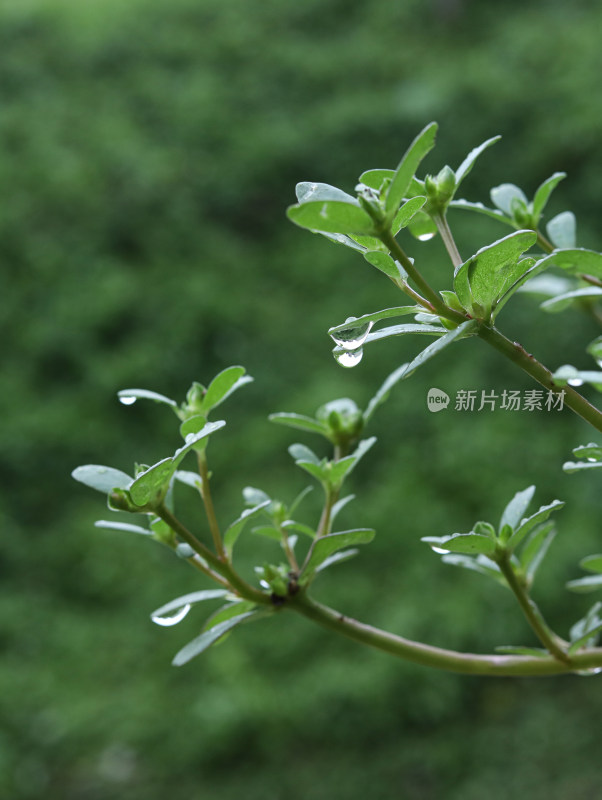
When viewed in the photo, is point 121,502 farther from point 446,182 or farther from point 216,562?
point 446,182

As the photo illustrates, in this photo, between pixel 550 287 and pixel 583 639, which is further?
pixel 550 287

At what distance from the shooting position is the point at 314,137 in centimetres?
182

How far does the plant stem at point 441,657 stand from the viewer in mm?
362

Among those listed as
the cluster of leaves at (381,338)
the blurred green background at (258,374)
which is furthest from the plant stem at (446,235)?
the blurred green background at (258,374)

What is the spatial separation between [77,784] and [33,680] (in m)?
0.18

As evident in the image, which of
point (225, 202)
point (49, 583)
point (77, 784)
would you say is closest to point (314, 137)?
point (225, 202)

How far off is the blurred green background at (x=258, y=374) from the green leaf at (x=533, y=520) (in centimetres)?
82

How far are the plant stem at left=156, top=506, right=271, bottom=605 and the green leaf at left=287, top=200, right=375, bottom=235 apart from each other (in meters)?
0.14

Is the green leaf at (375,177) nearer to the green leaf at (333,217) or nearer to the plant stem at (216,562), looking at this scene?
the green leaf at (333,217)

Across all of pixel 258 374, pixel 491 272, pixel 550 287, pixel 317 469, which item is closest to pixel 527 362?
pixel 491 272

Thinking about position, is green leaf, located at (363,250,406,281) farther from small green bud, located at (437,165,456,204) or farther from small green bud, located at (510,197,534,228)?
small green bud, located at (510,197,534,228)

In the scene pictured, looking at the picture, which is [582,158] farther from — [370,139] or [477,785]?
[477,785]

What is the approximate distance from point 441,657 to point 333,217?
0.69 feet

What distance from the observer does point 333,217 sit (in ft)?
0.87
